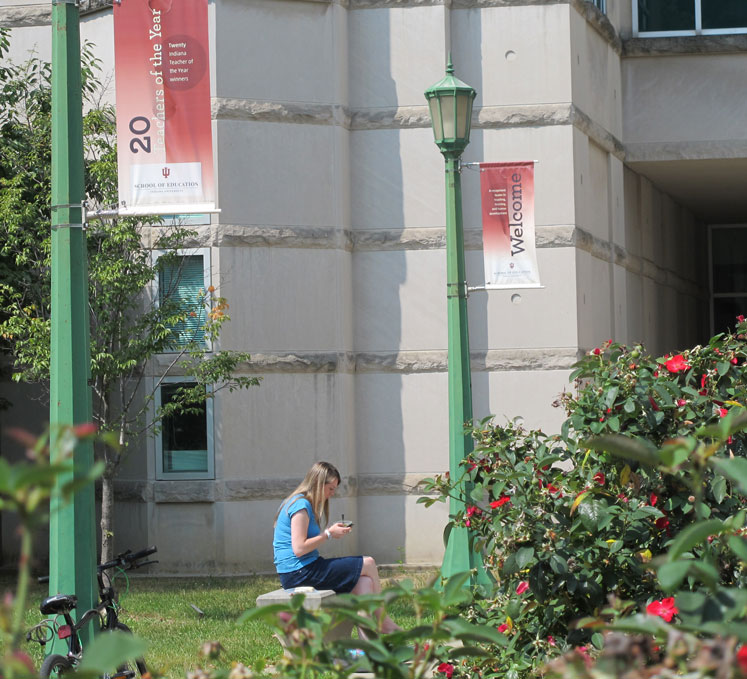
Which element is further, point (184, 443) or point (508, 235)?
point (184, 443)

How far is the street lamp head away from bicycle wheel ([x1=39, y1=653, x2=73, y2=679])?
5.70m

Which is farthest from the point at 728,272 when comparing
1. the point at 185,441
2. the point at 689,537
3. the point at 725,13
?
the point at 689,537

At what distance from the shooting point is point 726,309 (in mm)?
27672

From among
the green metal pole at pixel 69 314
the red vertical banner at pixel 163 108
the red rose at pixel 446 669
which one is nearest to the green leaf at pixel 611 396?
the red rose at pixel 446 669

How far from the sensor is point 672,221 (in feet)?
75.3

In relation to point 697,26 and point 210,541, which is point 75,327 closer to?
point 210,541

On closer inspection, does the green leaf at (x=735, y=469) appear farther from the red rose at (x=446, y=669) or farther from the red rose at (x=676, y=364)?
the red rose at (x=446, y=669)

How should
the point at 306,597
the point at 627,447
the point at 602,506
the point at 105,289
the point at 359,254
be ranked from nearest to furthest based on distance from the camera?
the point at 627,447, the point at 602,506, the point at 306,597, the point at 105,289, the point at 359,254

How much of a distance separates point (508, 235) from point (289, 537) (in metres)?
4.33

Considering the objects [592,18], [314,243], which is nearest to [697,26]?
[592,18]

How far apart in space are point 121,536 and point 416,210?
5329 mm

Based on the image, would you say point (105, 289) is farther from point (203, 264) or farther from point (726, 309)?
point (726, 309)

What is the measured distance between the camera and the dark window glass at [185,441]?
47.0 feet

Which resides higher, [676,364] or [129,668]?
[676,364]
